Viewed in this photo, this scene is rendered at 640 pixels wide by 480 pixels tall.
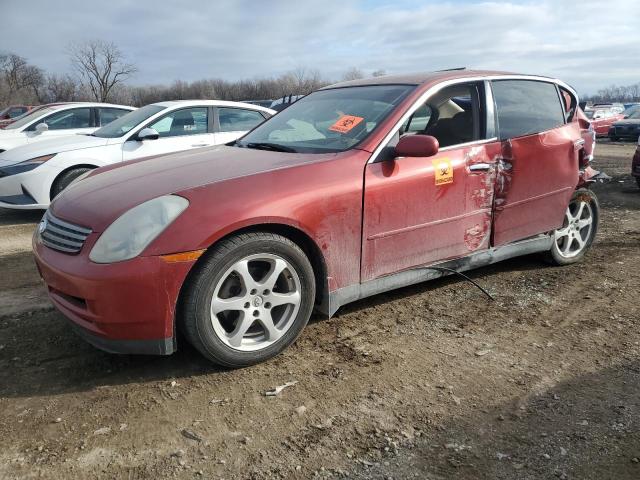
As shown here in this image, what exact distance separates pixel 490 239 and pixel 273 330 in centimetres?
189

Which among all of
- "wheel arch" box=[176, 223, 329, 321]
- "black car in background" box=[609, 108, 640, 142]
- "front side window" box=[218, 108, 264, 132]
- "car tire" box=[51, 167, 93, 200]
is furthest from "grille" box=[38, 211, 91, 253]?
"black car in background" box=[609, 108, 640, 142]

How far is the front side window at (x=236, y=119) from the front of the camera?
7727 millimetres

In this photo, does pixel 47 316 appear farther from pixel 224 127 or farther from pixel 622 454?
pixel 224 127

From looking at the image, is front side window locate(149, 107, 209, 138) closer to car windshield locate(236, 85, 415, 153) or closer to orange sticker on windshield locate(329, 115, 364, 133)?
car windshield locate(236, 85, 415, 153)

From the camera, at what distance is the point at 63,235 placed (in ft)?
9.35

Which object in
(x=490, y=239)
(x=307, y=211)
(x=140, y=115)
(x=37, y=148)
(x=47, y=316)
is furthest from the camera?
(x=140, y=115)

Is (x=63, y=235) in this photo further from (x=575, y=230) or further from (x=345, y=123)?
(x=575, y=230)

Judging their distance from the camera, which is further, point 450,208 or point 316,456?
point 450,208

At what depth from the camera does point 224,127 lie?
7.71 m

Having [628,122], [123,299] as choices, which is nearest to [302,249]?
[123,299]

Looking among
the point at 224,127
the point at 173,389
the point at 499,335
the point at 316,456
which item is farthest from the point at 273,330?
the point at 224,127

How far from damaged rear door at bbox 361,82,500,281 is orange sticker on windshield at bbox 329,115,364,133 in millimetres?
329

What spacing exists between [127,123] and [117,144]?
517 millimetres

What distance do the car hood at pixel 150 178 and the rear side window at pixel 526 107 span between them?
1602mm
